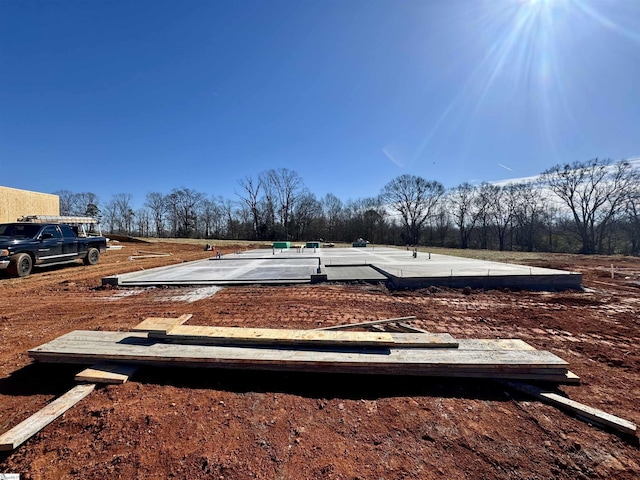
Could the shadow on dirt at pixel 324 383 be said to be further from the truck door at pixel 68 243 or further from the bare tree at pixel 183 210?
the bare tree at pixel 183 210

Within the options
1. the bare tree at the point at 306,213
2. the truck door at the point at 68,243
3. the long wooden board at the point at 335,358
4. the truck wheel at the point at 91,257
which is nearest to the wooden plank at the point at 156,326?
the long wooden board at the point at 335,358

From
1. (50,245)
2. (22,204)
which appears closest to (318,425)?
(50,245)

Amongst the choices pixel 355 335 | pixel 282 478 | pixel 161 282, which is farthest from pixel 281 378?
pixel 161 282

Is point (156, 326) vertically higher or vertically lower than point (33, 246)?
lower

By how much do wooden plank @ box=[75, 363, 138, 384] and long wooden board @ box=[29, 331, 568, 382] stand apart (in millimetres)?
66

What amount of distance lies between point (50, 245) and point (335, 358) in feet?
39.0

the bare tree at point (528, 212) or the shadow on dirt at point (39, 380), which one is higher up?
the bare tree at point (528, 212)

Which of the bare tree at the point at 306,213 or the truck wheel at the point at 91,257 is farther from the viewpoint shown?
the bare tree at the point at 306,213

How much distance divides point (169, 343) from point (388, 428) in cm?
245

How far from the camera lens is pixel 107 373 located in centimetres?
255

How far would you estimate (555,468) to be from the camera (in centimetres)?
172

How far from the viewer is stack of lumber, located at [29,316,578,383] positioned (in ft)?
8.43

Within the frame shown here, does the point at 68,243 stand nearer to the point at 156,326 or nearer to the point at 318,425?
Result: the point at 156,326

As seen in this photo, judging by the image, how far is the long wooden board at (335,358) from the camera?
8.41 feet
